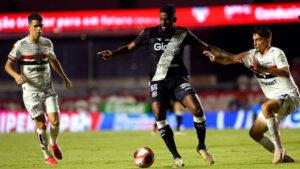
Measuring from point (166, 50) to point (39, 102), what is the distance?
2556 millimetres

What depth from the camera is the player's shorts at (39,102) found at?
9.58 metres

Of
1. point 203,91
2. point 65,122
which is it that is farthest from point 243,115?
point 65,122

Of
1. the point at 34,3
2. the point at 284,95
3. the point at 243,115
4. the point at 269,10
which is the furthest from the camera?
the point at 34,3

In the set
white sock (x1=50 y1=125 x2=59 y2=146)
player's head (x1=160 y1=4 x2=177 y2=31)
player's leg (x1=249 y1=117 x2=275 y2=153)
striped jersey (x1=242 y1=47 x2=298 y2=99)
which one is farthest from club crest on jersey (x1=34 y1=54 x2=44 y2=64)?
player's leg (x1=249 y1=117 x2=275 y2=153)

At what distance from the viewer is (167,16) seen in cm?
847

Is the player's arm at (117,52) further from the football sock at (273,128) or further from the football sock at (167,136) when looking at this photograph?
the football sock at (273,128)

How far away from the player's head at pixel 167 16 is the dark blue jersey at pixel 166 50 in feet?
0.45

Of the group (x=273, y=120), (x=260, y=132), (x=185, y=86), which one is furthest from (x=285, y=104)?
(x=185, y=86)

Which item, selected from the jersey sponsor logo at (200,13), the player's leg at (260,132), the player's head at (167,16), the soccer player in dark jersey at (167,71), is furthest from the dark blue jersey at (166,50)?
the jersey sponsor logo at (200,13)

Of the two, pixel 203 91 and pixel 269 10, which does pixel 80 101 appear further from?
pixel 269 10

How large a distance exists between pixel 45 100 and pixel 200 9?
18.3 metres

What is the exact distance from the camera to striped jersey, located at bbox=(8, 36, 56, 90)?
9.52 m

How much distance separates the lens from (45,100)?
382 inches

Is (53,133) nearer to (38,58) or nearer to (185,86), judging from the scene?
(38,58)
